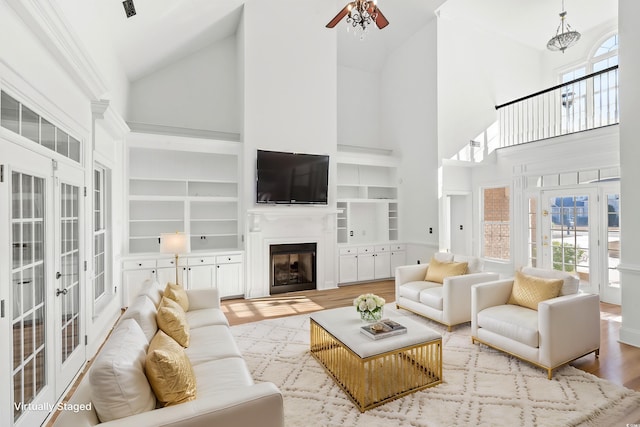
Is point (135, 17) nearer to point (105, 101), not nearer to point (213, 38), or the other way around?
point (105, 101)

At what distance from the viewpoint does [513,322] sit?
3.00 m

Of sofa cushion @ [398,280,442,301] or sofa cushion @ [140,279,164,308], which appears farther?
sofa cushion @ [398,280,442,301]

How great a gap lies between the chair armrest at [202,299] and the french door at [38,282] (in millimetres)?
986

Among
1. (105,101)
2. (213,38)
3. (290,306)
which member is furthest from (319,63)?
(290,306)

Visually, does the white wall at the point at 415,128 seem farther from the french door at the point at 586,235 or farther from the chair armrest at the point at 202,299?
the chair armrest at the point at 202,299

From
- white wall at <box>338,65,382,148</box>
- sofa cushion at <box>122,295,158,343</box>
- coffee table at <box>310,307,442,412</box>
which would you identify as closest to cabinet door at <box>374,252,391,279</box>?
white wall at <box>338,65,382,148</box>

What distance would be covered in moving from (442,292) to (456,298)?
18 centimetres

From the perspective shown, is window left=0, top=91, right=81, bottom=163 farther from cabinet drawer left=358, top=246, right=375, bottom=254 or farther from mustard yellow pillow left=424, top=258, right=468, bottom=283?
cabinet drawer left=358, top=246, right=375, bottom=254

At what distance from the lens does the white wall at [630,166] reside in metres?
3.38

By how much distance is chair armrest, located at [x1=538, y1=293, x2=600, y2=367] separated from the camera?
2697 millimetres

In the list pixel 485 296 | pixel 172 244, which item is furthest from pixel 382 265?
pixel 172 244

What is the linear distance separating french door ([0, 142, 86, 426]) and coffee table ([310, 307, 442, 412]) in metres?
2.10

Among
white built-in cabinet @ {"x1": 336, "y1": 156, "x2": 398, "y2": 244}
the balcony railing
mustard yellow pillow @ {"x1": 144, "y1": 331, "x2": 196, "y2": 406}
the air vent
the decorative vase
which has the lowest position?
the decorative vase

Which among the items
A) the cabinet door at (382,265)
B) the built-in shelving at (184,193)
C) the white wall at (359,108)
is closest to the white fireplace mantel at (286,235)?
the built-in shelving at (184,193)
